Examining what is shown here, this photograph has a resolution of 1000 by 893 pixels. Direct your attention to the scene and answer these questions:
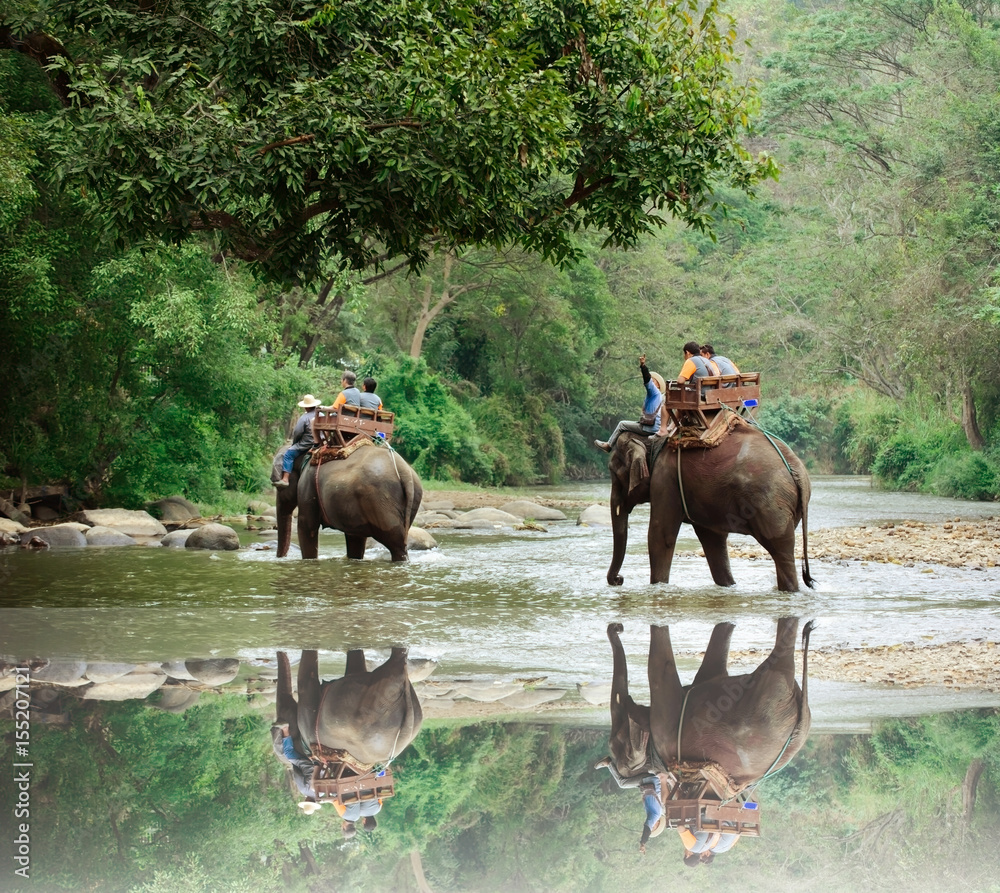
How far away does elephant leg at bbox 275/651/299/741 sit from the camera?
5.93 m

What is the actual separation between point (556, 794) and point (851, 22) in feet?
142

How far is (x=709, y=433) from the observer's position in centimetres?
1156

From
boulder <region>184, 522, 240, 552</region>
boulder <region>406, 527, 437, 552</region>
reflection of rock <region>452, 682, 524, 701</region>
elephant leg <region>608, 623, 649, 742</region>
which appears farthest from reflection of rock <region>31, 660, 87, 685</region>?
boulder <region>406, 527, 437, 552</region>

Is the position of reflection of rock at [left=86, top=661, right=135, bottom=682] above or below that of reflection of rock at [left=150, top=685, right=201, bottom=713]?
below

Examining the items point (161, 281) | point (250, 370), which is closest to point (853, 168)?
point (250, 370)

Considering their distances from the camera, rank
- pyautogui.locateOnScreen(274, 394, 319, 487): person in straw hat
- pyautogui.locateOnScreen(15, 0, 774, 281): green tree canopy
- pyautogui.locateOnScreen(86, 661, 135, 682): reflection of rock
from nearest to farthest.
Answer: pyautogui.locateOnScreen(86, 661, 135, 682): reflection of rock → pyautogui.locateOnScreen(15, 0, 774, 281): green tree canopy → pyautogui.locateOnScreen(274, 394, 319, 487): person in straw hat

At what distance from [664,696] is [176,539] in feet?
44.7

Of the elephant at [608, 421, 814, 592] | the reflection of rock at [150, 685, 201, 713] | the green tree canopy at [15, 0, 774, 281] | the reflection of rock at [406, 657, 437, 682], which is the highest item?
the green tree canopy at [15, 0, 774, 281]

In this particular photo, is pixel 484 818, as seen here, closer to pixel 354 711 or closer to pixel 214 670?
pixel 354 711

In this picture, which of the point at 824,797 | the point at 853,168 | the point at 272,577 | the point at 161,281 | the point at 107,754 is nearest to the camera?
the point at 824,797

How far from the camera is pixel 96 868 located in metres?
4.27

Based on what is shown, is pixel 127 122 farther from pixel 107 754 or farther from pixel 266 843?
pixel 266 843

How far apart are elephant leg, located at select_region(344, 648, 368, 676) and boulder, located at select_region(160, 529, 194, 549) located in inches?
430

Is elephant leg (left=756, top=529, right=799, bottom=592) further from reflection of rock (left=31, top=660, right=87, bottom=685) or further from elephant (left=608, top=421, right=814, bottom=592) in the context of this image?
reflection of rock (left=31, top=660, right=87, bottom=685)
